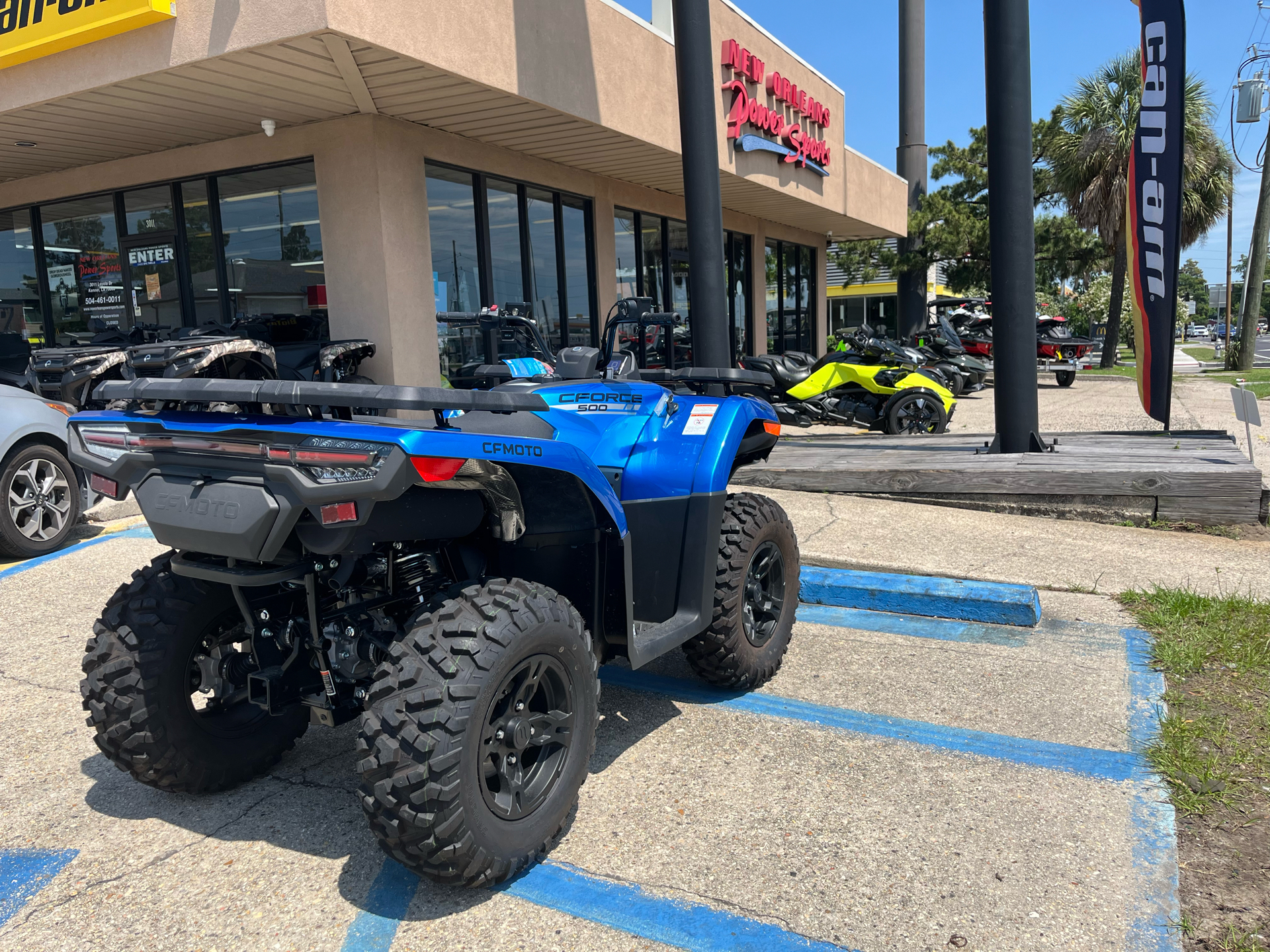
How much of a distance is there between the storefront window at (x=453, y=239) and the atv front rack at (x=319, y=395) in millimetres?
7821

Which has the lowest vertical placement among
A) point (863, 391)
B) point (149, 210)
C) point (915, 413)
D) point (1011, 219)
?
point (915, 413)

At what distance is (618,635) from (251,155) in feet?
28.5

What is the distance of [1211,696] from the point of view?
3707 millimetres

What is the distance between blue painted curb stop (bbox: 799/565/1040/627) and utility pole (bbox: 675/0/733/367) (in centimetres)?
368

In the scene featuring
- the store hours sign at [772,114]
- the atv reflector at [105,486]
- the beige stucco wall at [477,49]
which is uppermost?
the store hours sign at [772,114]

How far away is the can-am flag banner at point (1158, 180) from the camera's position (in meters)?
6.94

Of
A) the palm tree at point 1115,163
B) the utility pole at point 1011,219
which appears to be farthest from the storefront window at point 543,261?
the palm tree at point 1115,163

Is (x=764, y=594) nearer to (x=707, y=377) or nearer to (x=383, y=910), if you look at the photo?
(x=707, y=377)

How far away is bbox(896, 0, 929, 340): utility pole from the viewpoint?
81.9 ft

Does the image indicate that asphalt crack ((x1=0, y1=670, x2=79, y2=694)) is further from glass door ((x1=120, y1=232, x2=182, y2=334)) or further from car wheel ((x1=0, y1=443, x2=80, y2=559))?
glass door ((x1=120, y1=232, x2=182, y2=334))

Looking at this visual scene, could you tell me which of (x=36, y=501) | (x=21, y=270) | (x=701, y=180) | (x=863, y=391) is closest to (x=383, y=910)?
(x=36, y=501)

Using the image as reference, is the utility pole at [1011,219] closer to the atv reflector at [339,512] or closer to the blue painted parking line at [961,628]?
the blue painted parking line at [961,628]

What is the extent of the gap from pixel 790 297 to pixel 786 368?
9.33 metres

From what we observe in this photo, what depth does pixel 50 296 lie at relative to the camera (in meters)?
12.0
